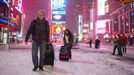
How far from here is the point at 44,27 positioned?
9656mm

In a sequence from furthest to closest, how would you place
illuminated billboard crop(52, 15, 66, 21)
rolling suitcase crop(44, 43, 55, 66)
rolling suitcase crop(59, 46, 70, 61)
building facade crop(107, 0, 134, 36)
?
illuminated billboard crop(52, 15, 66, 21) → building facade crop(107, 0, 134, 36) → rolling suitcase crop(59, 46, 70, 61) → rolling suitcase crop(44, 43, 55, 66)

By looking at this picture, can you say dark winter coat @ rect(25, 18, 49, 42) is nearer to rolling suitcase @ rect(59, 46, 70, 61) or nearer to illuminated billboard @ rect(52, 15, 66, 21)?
rolling suitcase @ rect(59, 46, 70, 61)

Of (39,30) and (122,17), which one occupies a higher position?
(122,17)

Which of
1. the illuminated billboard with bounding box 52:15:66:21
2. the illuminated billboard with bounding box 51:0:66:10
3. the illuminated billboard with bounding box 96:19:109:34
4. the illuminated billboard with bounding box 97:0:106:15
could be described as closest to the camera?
the illuminated billboard with bounding box 52:15:66:21

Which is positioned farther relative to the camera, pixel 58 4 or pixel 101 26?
pixel 101 26

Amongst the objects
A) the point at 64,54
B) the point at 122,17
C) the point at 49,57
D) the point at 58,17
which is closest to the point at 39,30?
the point at 49,57

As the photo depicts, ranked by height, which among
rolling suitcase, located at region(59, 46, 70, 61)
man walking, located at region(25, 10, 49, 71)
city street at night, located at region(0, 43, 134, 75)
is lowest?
city street at night, located at region(0, 43, 134, 75)

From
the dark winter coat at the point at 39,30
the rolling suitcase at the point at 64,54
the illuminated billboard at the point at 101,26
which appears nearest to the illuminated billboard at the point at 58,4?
the illuminated billboard at the point at 101,26

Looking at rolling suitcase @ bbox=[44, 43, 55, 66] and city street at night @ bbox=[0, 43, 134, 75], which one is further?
rolling suitcase @ bbox=[44, 43, 55, 66]

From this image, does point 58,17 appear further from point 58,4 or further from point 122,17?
point 122,17

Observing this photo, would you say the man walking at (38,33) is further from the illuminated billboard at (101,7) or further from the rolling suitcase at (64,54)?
the illuminated billboard at (101,7)

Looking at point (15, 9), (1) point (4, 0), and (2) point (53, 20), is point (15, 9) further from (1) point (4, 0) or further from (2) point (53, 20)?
(2) point (53, 20)

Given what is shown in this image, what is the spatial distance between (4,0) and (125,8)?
214ft

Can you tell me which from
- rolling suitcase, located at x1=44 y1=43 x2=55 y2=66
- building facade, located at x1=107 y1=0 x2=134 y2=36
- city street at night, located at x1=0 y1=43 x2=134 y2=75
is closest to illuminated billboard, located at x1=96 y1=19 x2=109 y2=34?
building facade, located at x1=107 y1=0 x2=134 y2=36
